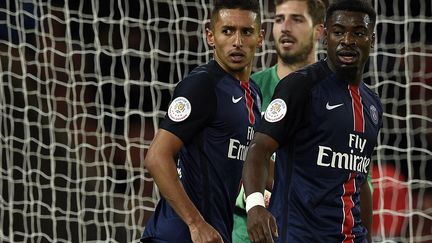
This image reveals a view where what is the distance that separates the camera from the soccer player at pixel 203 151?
13.6 feet

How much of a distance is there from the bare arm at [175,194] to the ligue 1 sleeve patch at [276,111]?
447 mm

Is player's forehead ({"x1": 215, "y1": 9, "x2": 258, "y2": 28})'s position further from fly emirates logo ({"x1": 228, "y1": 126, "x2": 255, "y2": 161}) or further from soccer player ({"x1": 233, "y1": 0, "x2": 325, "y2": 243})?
soccer player ({"x1": 233, "y1": 0, "x2": 325, "y2": 243})

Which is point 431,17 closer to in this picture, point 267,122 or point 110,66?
point 110,66

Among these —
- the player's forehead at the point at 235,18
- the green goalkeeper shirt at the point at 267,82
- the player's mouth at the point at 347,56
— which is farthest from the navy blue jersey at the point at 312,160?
the green goalkeeper shirt at the point at 267,82

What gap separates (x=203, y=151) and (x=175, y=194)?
26 cm

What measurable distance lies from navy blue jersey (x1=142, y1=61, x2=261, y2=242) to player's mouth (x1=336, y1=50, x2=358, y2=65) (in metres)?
0.50

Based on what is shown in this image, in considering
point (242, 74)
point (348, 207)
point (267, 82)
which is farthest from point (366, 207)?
point (267, 82)

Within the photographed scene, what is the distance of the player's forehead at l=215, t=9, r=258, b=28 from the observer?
4.62 meters

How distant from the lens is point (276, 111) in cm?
395

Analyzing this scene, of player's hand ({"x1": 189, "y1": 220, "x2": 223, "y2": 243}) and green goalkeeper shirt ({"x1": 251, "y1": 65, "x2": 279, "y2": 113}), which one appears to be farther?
green goalkeeper shirt ({"x1": 251, "y1": 65, "x2": 279, "y2": 113})

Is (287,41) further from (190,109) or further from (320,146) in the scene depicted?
(320,146)

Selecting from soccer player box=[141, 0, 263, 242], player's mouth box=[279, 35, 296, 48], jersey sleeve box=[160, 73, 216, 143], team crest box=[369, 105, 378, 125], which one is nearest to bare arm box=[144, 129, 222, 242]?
soccer player box=[141, 0, 263, 242]

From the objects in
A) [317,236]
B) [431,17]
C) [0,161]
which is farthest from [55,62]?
[317,236]

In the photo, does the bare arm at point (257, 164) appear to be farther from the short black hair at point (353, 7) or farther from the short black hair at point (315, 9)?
the short black hair at point (315, 9)
